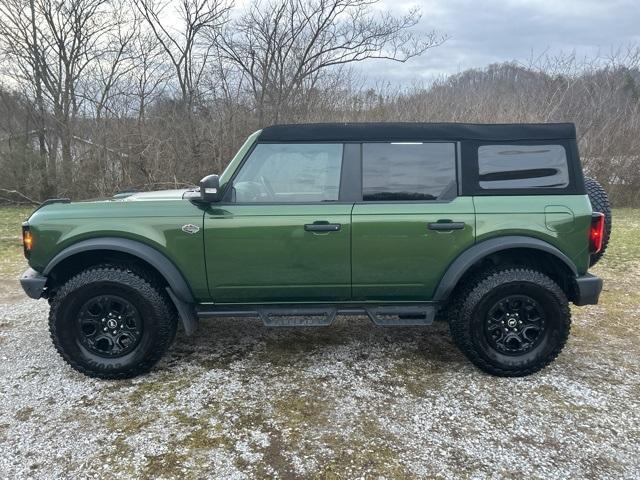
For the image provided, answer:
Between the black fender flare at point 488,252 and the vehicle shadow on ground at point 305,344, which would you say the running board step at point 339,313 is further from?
the vehicle shadow on ground at point 305,344

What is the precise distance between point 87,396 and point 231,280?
1219 millimetres

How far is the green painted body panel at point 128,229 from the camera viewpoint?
3.06m

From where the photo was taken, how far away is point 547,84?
13641 mm

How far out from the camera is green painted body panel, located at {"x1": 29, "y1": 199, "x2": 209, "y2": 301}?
3064mm

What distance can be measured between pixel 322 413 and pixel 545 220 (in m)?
2.02

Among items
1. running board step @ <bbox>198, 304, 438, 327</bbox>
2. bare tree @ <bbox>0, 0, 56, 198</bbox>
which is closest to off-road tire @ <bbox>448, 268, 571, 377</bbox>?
running board step @ <bbox>198, 304, 438, 327</bbox>

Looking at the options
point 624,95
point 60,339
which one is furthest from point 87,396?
point 624,95

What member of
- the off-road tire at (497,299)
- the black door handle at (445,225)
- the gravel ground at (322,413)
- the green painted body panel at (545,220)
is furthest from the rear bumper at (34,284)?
the green painted body panel at (545,220)

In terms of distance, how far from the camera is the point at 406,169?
316 centimetres

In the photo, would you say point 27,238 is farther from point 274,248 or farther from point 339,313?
point 339,313

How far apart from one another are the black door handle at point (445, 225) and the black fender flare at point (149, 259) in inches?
71.6

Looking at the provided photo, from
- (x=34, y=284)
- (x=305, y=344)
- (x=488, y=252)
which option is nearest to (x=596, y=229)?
(x=488, y=252)

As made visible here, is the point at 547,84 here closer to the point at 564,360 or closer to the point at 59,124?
the point at 564,360

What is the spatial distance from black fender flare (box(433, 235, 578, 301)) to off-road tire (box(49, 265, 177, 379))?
2054mm
